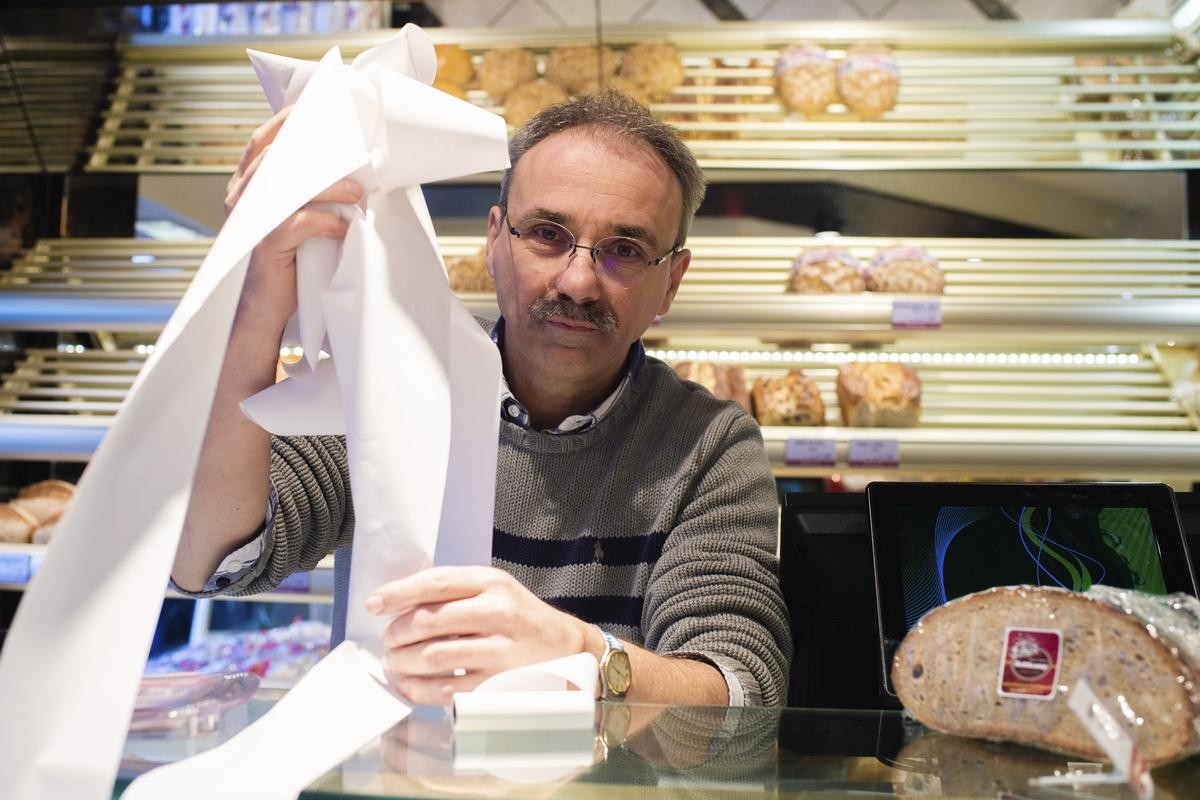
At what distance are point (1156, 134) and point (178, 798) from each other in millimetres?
2853

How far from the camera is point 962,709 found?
29.9 inches

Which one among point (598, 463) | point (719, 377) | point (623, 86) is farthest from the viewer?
point (623, 86)

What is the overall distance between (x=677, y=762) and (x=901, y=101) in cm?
244

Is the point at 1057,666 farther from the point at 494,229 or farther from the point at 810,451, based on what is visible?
the point at 810,451

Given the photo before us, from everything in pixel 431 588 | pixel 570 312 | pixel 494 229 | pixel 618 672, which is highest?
pixel 494 229

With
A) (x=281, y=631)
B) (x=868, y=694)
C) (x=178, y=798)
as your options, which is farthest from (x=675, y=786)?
(x=281, y=631)

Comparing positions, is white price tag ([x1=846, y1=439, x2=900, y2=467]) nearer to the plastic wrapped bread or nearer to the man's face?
the man's face

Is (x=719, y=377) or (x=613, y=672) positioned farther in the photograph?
(x=719, y=377)

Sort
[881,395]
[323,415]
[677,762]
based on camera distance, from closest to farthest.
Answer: [677,762] < [323,415] < [881,395]

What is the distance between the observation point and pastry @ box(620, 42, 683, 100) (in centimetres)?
276

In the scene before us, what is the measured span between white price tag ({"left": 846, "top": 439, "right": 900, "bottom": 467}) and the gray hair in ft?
3.06

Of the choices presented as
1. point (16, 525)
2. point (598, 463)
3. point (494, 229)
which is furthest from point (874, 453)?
point (16, 525)

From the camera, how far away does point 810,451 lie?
239cm

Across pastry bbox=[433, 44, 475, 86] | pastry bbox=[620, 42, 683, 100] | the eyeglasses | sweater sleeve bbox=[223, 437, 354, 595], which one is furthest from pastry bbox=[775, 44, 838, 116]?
A: sweater sleeve bbox=[223, 437, 354, 595]
